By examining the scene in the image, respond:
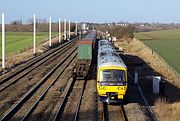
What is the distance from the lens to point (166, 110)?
19.5m

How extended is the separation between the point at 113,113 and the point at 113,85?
1.76 meters

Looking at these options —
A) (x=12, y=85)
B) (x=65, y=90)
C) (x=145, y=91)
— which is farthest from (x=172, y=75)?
(x=12, y=85)

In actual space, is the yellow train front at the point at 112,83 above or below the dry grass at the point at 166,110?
above

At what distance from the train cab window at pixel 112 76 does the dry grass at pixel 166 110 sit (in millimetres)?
2216

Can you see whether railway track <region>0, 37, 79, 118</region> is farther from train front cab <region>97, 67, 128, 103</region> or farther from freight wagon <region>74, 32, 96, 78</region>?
train front cab <region>97, 67, 128, 103</region>

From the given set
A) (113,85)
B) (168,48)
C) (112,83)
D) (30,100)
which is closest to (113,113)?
(113,85)

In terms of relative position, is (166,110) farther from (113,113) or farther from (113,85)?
(113,85)

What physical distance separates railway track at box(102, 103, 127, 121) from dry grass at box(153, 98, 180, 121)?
1.69m

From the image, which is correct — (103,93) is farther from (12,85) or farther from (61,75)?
(61,75)

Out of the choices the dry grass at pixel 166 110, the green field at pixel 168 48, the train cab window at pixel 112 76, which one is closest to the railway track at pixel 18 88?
the train cab window at pixel 112 76

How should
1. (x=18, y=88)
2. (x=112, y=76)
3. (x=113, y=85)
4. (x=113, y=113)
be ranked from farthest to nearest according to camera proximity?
1. (x=18, y=88)
2. (x=112, y=76)
3. (x=113, y=85)
4. (x=113, y=113)

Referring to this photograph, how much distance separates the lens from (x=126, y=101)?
21719 mm

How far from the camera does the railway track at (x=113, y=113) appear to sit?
17.6 metres

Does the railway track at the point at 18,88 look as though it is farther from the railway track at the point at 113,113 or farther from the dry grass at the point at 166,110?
the dry grass at the point at 166,110
